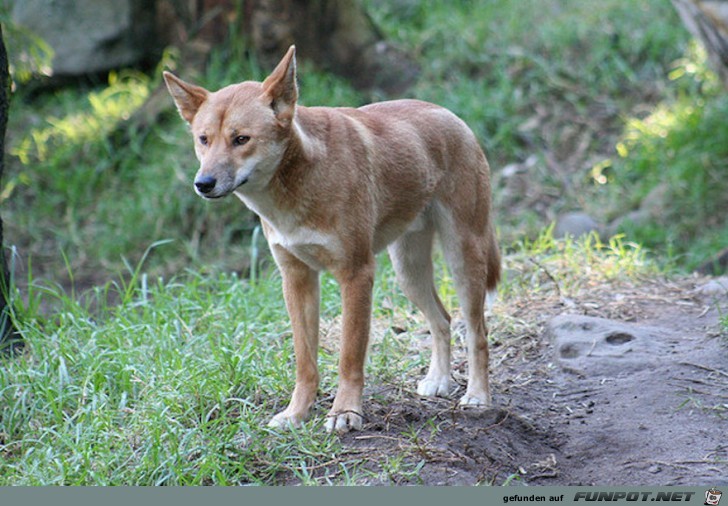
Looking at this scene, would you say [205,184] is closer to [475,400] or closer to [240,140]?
[240,140]

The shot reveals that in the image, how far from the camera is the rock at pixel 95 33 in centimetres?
1082

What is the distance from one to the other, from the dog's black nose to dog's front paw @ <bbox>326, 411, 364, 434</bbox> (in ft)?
3.79

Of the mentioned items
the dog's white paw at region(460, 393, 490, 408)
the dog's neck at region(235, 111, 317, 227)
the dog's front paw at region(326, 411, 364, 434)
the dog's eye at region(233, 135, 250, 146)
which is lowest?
the dog's white paw at region(460, 393, 490, 408)

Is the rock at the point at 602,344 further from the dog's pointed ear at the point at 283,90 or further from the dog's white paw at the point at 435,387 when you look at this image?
the dog's pointed ear at the point at 283,90

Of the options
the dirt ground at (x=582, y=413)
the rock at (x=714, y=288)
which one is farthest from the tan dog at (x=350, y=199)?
the rock at (x=714, y=288)

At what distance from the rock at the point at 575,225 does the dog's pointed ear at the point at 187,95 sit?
481 centimetres

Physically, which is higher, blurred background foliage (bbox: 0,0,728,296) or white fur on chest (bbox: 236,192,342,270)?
white fur on chest (bbox: 236,192,342,270)

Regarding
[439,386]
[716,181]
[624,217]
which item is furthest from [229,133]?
[716,181]

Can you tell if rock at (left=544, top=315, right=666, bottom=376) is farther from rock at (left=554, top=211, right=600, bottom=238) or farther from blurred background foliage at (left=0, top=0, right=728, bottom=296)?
rock at (left=554, top=211, right=600, bottom=238)

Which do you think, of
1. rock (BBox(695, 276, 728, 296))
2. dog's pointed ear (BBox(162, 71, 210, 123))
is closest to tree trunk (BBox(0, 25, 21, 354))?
dog's pointed ear (BBox(162, 71, 210, 123))

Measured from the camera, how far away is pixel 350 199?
4.46 metres

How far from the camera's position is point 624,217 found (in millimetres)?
8867

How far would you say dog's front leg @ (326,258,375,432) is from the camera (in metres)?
4.46

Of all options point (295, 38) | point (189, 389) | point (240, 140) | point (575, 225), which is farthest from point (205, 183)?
point (295, 38)
